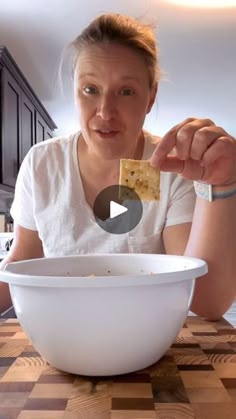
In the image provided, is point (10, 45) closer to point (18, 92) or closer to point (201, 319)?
point (18, 92)

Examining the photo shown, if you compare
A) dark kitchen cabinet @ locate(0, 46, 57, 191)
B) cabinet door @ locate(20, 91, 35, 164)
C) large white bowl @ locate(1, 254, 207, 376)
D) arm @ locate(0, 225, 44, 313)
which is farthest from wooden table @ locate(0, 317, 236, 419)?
cabinet door @ locate(20, 91, 35, 164)

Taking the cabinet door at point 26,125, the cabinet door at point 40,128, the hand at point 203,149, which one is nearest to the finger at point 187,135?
the hand at point 203,149

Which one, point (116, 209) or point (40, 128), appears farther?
point (40, 128)

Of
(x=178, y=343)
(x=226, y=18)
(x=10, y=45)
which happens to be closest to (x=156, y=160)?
(x=178, y=343)

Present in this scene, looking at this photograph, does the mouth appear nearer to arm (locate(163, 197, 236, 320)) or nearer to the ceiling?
arm (locate(163, 197, 236, 320))

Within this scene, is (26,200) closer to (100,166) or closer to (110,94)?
(100,166)

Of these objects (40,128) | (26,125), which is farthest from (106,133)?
(40,128)

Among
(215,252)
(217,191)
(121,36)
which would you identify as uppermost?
(121,36)
